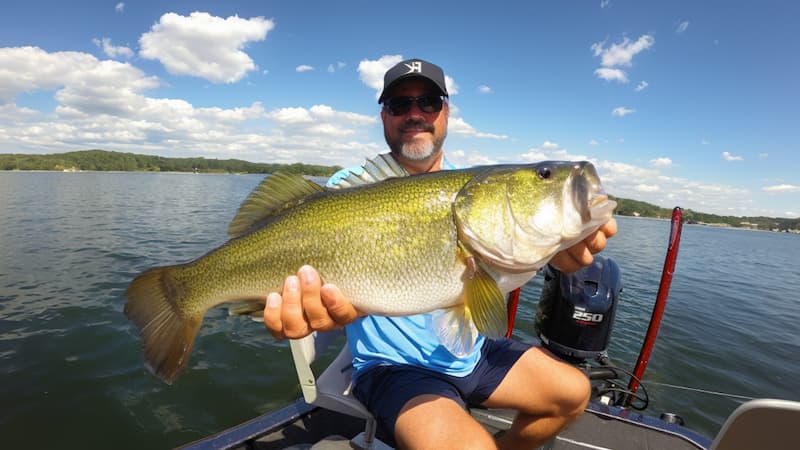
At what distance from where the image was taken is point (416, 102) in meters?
4.07

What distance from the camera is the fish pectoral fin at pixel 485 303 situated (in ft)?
7.82

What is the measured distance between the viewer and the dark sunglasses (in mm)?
4070

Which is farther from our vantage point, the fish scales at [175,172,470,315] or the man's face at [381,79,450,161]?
the man's face at [381,79,450,161]

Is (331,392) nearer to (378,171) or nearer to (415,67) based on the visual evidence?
(378,171)

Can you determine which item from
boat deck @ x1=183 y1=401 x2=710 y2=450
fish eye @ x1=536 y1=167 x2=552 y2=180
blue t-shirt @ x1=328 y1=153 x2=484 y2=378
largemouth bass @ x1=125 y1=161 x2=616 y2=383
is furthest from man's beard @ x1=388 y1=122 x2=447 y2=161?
boat deck @ x1=183 y1=401 x2=710 y2=450

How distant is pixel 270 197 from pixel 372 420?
6.11 feet

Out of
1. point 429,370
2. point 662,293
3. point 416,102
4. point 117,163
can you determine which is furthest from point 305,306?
point 117,163

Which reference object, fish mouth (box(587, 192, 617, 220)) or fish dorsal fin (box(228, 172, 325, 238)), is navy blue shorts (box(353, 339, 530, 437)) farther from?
fish mouth (box(587, 192, 617, 220))

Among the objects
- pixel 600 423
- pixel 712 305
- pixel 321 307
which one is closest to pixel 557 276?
pixel 600 423

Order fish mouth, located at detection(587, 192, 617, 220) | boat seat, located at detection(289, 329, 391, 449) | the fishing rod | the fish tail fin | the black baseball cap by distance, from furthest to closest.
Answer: the fishing rod
the black baseball cap
boat seat, located at detection(289, 329, 391, 449)
the fish tail fin
fish mouth, located at detection(587, 192, 617, 220)

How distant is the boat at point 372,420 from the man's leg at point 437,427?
0.48 meters

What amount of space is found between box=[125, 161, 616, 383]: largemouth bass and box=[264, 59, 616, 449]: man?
20 centimetres

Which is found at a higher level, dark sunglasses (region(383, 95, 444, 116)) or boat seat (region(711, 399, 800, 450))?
dark sunglasses (region(383, 95, 444, 116))

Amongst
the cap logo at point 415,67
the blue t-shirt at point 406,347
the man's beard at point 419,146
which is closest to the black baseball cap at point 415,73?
the cap logo at point 415,67
